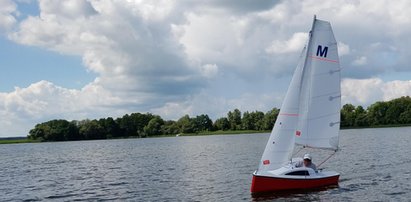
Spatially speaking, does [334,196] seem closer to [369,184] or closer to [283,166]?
[283,166]

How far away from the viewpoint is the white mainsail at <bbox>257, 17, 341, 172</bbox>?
29.5 metres

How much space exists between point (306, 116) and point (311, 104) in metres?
0.87

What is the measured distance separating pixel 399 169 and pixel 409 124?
158m

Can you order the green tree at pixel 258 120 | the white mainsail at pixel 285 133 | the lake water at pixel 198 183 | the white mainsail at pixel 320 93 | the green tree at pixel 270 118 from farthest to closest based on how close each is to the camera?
1. the green tree at pixel 258 120
2. the green tree at pixel 270 118
3. the lake water at pixel 198 183
4. the white mainsail at pixel 285 133
5. the white mainsail at pixel 320 93

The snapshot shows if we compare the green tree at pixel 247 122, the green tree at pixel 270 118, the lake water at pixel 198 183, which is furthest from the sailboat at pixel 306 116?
the green tree at pixel 247 122

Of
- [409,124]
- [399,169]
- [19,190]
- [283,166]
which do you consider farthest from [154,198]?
[409,124]

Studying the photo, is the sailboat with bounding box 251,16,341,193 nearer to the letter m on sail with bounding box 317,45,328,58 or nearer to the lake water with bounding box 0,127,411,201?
the letter m on sail with bounding box 317,45,328,58

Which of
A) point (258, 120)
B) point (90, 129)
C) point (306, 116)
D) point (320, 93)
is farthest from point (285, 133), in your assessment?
point (90, 129)

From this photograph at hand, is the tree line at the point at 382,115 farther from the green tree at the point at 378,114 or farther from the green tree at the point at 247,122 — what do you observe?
the green tree at the point at 247,122

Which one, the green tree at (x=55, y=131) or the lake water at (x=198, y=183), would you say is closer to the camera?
the lake water at (x=198, y=183)

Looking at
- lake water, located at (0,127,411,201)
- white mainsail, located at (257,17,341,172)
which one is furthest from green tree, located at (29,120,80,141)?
white mainsail, located at (257,17,341,172)

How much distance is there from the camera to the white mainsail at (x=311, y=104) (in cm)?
2952

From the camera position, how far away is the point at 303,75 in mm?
29719

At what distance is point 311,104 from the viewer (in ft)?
99.5
